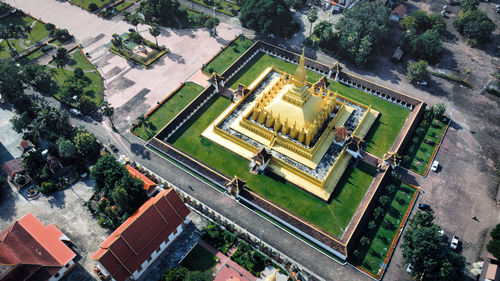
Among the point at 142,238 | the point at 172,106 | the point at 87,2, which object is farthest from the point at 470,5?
the point at 87,2

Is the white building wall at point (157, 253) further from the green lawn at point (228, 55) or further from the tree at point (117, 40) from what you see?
the tree at point (117, 40)

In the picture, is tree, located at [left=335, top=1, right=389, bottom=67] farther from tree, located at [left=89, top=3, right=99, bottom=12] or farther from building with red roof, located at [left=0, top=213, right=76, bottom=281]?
building with red roof, located at [left=0, top=213, right=76, bottom=281]

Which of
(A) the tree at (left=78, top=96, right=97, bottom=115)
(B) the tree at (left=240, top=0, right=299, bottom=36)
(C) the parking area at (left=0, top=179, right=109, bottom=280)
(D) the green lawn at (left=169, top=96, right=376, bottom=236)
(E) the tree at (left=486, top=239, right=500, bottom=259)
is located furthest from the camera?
(B) the tree at (left=240, top=0, right=299, bottom=36)

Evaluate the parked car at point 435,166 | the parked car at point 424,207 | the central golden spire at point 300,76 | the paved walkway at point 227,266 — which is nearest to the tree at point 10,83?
the paved walkway at point 227,266

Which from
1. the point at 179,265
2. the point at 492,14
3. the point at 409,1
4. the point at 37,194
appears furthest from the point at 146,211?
the point at 492,14

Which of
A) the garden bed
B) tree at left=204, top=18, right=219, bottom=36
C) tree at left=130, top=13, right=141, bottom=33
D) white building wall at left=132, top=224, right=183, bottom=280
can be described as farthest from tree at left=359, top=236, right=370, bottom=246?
tree at left=130, top=13, right=141, bottom=33

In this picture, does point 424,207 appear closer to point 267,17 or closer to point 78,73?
point 267,17

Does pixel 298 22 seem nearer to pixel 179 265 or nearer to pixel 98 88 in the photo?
pixel 98 88
